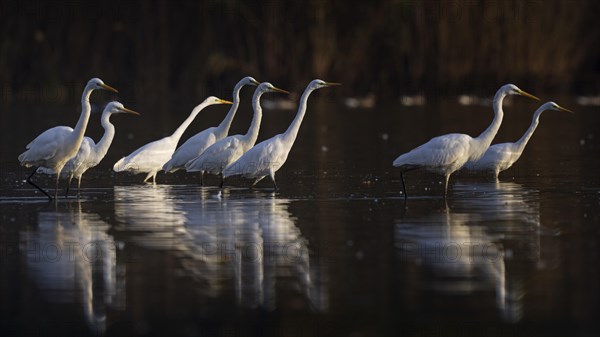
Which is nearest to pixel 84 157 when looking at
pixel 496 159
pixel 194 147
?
pixel 194 147

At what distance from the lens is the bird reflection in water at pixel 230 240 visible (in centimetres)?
789

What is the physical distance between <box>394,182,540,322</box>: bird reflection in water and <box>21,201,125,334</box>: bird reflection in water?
209cm

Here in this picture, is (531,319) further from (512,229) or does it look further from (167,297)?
(512,229)

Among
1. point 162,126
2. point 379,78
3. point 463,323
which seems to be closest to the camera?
point 463,323

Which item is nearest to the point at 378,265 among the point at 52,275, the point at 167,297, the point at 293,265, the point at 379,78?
the point at 293,265

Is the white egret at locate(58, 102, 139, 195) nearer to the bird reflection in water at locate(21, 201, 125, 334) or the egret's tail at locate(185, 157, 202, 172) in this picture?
Answer: the egret's tail at locate(185, 157, 202, 172)

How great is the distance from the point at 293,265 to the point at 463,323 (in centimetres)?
205

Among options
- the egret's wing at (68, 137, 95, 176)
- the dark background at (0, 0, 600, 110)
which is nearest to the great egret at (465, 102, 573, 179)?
the egret's wing at (68, 137, 95, 176)

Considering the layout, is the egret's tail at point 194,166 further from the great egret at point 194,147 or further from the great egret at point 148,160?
the great egret at point 148,160

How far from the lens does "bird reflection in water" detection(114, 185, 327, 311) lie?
25.9ft

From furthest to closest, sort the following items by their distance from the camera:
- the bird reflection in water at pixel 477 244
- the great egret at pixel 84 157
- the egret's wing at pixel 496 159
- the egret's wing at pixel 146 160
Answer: the egret's wing at pixel 146 160
the egret's wing at pixel 496 159
the great egret at pixel 84 157
the bird reflection in water at pixel 477 244

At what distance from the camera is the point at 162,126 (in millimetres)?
24438

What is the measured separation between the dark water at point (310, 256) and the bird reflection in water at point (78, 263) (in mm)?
20

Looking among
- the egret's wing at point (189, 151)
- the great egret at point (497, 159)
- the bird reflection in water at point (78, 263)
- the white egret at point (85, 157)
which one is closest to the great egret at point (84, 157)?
the white egret at point (85, 157)
